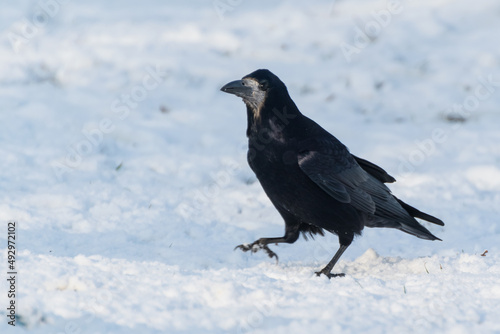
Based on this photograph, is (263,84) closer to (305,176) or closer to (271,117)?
(271,117)

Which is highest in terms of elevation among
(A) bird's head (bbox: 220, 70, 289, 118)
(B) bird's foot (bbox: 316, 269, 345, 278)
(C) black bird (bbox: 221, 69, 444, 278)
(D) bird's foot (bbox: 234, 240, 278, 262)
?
(A) bird's head (bbox: 220, 70, 289, 118)

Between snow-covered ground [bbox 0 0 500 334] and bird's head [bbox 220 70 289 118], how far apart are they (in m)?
1.11

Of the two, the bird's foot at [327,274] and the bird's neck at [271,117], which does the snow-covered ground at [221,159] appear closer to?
Answer: the bird's foot at [327,274]

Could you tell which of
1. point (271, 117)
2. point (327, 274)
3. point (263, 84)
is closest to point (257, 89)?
point (263, 84)

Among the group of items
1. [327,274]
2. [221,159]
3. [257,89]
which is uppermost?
[257,89]

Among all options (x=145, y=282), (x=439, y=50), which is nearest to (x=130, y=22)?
(x=439, y=50)

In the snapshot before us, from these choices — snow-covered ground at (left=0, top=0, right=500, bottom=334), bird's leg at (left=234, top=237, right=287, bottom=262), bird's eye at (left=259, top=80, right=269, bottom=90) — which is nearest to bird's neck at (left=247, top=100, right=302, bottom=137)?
bird's eye at (left=259, top=80, right=269, bottom=90)

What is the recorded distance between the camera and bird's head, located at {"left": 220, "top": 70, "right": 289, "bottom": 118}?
183 inches

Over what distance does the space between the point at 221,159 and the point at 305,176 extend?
2716 mm

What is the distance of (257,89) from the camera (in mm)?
4668

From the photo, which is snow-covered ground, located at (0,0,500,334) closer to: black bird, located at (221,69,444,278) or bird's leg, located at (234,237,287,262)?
bird's leg, located at (234,237,287,262)

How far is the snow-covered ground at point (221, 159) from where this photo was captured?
3.48 m

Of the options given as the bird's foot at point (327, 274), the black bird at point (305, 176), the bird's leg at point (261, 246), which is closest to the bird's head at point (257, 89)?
the black bird at point (305, 176)

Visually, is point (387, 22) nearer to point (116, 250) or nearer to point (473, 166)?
point (473, 166)
